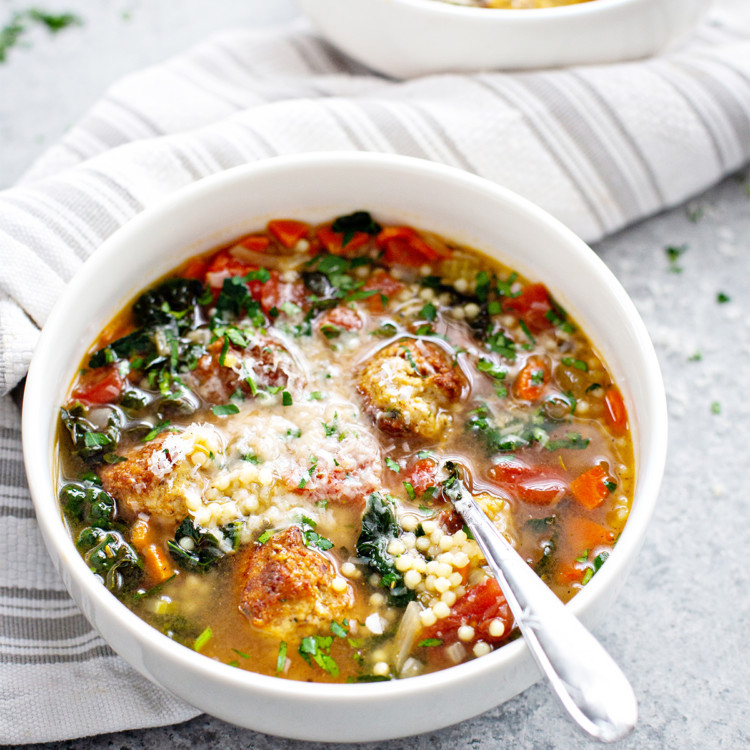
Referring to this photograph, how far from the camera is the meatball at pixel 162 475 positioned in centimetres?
295

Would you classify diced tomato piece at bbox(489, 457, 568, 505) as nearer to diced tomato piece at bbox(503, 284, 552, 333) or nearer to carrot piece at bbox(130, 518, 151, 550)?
diced tomato piece at bbox(503, 284, 552, 333)

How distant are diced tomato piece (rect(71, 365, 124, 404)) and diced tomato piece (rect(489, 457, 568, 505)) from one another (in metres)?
1.33

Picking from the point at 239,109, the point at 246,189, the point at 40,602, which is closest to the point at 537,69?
the point at 239,109

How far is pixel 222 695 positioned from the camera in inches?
98.7

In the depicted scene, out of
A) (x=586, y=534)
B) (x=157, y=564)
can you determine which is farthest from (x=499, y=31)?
(x=157, y=564)

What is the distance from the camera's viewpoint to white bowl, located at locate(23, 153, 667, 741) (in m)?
2.46

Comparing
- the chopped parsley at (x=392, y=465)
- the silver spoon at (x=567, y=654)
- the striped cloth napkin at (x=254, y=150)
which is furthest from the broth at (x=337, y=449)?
the striped cloth napkin at (x=254, y=150)

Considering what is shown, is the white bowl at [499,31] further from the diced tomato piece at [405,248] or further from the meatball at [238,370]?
the meatball at [238,370]

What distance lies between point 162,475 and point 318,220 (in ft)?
3.99

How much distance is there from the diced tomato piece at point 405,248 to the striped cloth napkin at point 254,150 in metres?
0.58

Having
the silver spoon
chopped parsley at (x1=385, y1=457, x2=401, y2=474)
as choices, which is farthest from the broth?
the silver spoon

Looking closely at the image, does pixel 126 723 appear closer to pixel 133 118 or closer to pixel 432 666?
pixel 432 666

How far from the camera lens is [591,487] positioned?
3.05 m

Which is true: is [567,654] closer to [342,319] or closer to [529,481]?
[529,481]
